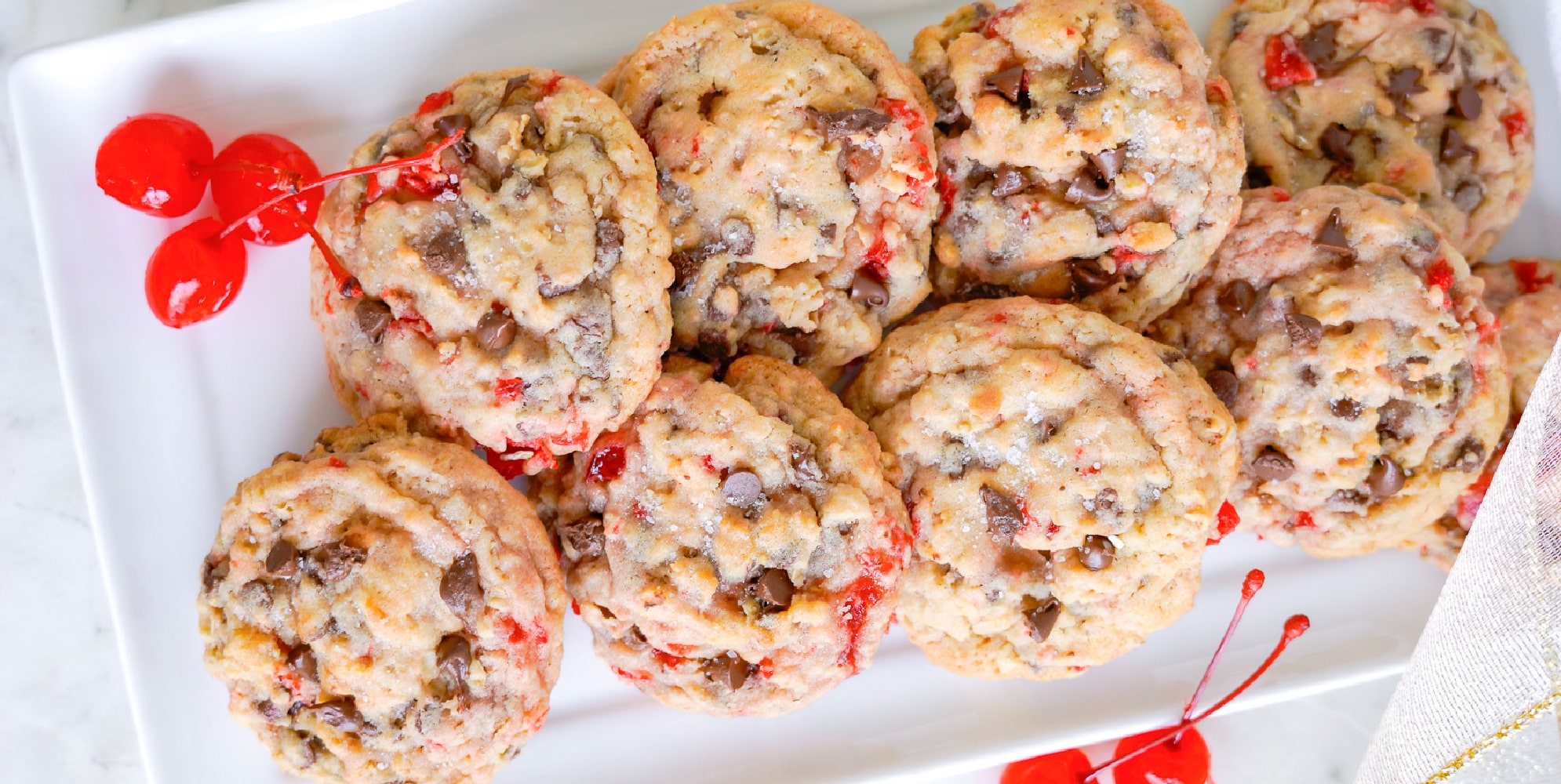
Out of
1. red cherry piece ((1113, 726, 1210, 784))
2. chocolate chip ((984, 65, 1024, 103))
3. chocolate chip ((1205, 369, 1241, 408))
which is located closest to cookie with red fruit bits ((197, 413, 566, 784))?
chocolate chip ((984, 65, 1024, 103))

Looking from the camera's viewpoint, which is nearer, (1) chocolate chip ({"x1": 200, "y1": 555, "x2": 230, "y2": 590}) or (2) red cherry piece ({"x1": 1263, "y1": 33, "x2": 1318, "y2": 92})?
(1) chocolate chip ({"x1": 200, "y1": 555, "x2": 230, "y2": 590})

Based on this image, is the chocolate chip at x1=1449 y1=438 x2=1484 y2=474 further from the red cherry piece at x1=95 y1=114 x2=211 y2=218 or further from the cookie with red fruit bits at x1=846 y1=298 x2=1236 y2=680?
the red cherry piece at x1=95 y1=114 x2=211 y2=218

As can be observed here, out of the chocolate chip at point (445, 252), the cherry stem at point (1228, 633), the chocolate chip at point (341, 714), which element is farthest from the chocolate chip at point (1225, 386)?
the chocolate chip at point (341, 714)

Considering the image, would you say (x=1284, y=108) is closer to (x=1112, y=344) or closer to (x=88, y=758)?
(x=1112, y=344)

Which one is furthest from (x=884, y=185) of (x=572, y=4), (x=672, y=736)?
(x=672, y=736)

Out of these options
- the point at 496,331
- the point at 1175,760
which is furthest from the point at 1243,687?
the point at 496,331

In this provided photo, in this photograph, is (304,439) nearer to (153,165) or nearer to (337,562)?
(337,562)

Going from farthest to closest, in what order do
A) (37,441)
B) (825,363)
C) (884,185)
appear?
(37,441) < (825,363) < (884,185)
